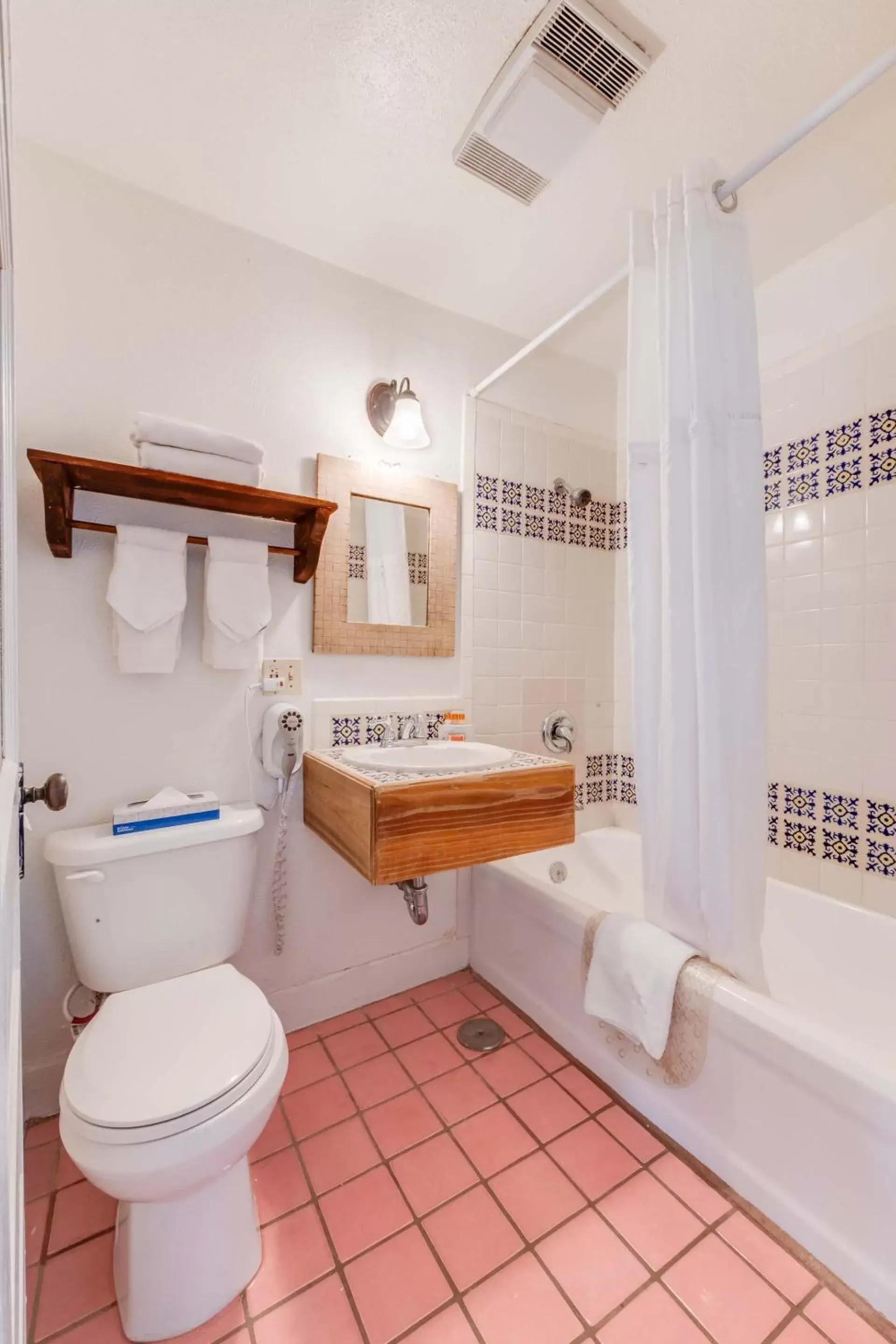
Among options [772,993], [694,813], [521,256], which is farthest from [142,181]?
[772,993]

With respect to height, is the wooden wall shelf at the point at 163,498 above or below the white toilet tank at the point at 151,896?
above

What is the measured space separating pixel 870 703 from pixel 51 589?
211cm

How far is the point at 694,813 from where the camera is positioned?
1.20 m

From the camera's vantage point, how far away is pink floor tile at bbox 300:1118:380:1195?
1.18m

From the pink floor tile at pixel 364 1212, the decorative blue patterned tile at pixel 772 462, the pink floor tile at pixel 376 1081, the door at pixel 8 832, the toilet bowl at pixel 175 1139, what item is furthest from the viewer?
the decorative blue patterned tile at pixel 772 462

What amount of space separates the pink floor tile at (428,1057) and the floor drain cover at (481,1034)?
5cm

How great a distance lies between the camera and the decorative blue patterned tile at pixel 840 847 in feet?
5.15

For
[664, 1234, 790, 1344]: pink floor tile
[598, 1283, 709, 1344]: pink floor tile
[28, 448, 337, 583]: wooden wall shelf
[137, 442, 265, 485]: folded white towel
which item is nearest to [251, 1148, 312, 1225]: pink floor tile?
[598, 1283, 709, 1344]: pink floor tile

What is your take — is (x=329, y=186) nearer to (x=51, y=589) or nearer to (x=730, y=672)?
(x=51, y=589)

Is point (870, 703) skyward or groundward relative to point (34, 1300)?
skyward

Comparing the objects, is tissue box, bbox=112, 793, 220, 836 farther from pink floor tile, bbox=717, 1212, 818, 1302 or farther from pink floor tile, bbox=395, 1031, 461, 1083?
pink floor tile, bbox=717, 1212, 818, 1302

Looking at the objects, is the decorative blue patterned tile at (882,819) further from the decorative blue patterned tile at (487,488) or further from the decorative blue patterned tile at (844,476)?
the decorative blue patterned tile at (487,488)

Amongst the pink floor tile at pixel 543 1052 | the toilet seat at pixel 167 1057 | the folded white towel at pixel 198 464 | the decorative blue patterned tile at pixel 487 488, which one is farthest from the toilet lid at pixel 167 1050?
the decorative blue patterned tile at pixel 487 488

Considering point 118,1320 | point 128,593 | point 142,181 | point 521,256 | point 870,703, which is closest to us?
point 118,1320
